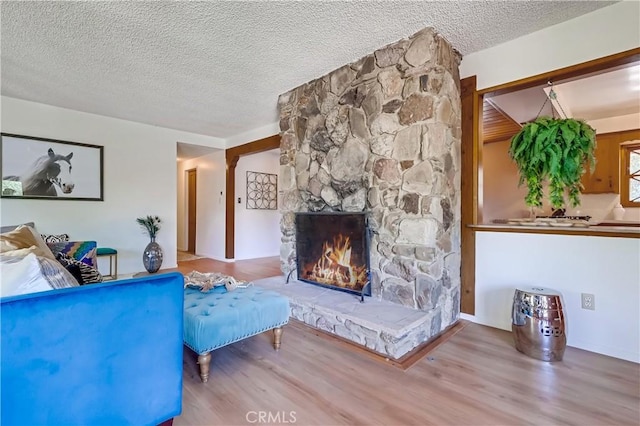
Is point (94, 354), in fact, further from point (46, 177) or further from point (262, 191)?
point (262, 191)

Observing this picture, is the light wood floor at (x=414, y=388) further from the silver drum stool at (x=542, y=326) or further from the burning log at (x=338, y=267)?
the burning log at (x=338, y=267)

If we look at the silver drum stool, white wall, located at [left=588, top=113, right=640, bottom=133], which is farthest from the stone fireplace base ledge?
white wall, located at [left=588, top=113, right=640, bottom=133]

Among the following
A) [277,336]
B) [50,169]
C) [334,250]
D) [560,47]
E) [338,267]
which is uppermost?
[560,47]

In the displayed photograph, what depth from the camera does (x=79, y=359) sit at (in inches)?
41.3

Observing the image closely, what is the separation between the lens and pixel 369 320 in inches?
85.4

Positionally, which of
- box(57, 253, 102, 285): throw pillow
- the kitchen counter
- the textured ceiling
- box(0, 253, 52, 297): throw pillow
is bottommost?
box(57, 253, 102, 285): throw pillow

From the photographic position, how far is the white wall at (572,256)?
204cm

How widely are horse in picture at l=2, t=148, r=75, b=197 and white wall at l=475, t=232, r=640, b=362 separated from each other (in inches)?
209

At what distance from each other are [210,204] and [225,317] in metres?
4.77

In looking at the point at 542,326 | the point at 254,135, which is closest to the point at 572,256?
the point at 542,326

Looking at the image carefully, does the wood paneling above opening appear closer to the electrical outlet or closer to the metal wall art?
the electrical outlet

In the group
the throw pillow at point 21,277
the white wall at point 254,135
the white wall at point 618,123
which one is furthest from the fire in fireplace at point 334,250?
the white wall at point 618,123

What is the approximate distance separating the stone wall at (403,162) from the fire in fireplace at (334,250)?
0.10 m

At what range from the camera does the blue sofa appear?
37.2 inches
